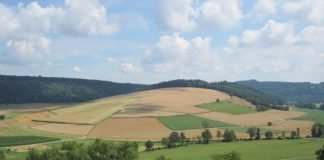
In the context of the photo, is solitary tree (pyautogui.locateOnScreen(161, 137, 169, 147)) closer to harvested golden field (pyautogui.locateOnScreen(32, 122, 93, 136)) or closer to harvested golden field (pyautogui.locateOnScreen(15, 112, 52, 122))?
harvested golden field (pyautogui.locateOnScreen(32, 122, 93, 136))

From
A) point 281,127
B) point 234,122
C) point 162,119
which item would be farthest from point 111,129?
point 281,127

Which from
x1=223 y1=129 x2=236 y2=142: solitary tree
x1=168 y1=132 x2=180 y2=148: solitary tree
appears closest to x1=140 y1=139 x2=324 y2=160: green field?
x1=168 y1=132 x2=180 y2=148: solitary tree

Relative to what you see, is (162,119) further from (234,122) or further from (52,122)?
(52,122)

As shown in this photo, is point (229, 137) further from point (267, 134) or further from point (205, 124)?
point (205, 124)

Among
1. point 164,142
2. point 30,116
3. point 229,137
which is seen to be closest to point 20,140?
point 164,142

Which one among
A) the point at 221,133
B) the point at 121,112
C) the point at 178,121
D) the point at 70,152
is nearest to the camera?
the point at 70,152

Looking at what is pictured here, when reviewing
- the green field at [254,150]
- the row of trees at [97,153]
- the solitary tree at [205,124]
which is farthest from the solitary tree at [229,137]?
the row of trees at [97,153]

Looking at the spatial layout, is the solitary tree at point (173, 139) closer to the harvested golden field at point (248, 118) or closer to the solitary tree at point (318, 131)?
the solitary tree at point (318, 131)
